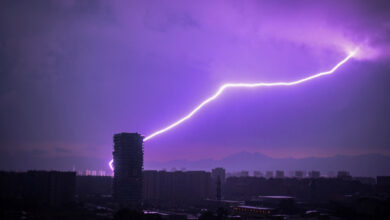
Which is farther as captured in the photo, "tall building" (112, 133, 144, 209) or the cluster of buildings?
"tall building" (112, 133, 144, 209)

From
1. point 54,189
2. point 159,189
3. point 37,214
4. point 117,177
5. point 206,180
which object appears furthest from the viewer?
point 206,180

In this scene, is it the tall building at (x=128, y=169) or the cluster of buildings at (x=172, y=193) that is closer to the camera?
the cluster of buildings at (x=172, y=193)

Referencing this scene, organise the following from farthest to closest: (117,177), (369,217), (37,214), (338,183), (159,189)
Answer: (338,183)
(159,189)
(117,177)
(369,217)
(37,214)

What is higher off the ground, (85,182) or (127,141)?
(127,141)

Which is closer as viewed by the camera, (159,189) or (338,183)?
(159,189)

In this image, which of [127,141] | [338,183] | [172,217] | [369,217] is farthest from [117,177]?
[338,183]

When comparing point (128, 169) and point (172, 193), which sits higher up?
point (128, 169)

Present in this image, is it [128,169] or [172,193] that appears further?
[172,193]

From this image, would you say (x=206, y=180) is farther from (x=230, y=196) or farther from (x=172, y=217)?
(x=172, y=217)
